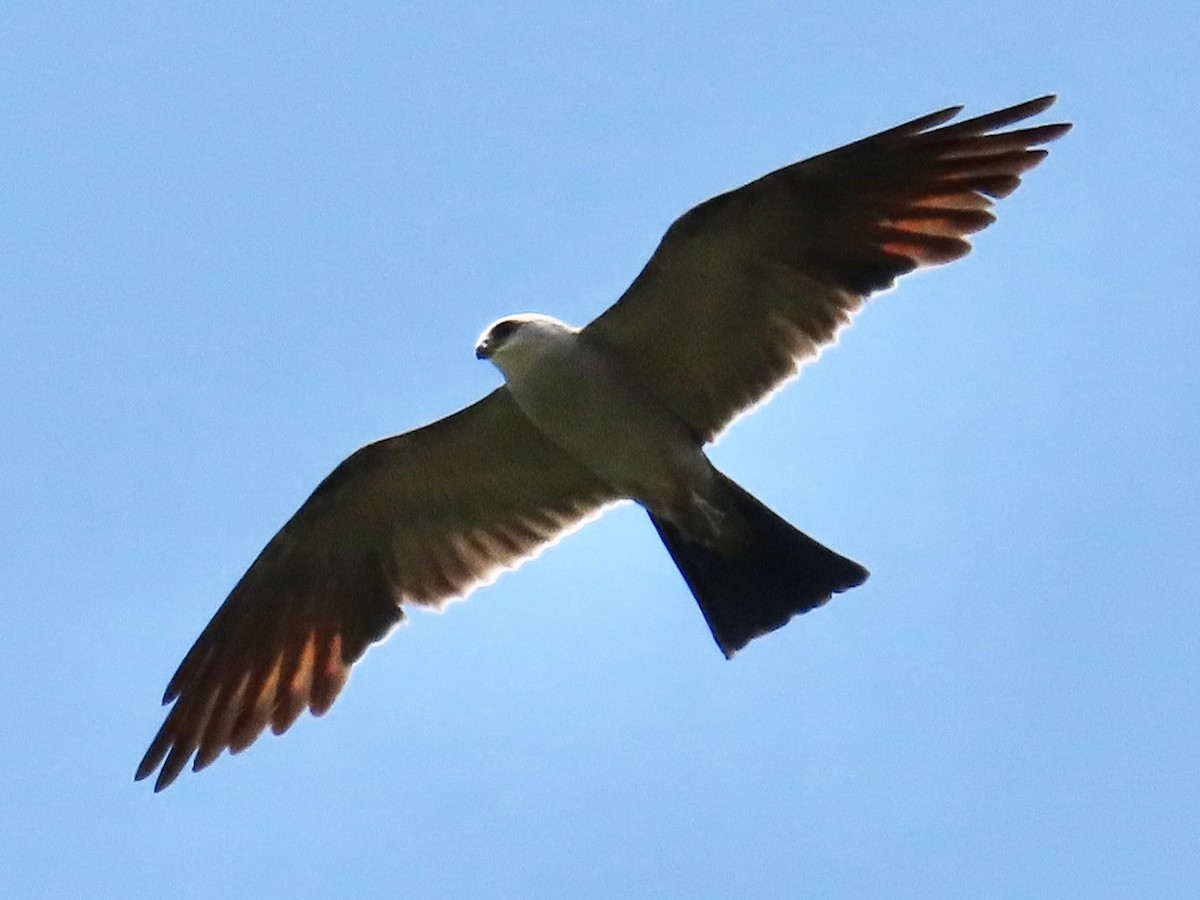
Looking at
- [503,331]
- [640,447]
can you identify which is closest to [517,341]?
[503,331]

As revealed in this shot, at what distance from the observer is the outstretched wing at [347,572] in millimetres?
10414

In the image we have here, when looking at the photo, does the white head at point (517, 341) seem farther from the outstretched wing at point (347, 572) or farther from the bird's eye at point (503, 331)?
the outstretched wing at point (347, 572)

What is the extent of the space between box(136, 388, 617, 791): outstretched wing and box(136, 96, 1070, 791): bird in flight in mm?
11

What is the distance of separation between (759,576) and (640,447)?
896 millimetres

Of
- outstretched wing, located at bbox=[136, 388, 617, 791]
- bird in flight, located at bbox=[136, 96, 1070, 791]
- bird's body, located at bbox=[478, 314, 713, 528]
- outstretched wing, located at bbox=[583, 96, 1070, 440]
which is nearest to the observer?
outstretched wing, located at bbox=[583, 96, 1070, 440]

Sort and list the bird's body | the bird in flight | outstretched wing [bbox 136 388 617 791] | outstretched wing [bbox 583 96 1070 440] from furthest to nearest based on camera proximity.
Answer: outstretched wing [bbox 136 388 617 791]
the bird's body
the bird in flight
outstretched wing [bbox 583 96 1070 440]

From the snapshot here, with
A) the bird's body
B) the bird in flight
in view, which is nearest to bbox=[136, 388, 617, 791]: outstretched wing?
the bird in flight

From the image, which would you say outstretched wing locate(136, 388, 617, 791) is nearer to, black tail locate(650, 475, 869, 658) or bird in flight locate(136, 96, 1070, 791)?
bird in flight locate(136, 96, 1070, 791)

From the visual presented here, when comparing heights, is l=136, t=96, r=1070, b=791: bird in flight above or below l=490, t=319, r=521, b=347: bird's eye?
below

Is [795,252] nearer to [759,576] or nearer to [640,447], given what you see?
[640,447]

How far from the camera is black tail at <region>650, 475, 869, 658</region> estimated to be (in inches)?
374

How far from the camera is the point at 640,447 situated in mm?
9836

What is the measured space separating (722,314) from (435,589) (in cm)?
229

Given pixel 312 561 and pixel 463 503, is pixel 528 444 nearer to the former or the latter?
pixel 463 503
